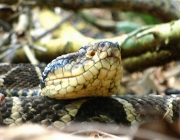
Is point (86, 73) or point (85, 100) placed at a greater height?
point (86, 73)

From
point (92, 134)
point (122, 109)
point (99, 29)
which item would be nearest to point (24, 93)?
point (122, 109)

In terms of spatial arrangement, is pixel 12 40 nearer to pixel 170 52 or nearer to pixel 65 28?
pixel 65 28

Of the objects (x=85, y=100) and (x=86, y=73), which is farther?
(x=85, y=100)

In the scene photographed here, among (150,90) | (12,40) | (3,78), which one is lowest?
(150,90)

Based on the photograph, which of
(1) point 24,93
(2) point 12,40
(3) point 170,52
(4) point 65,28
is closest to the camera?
(1) point 24,93
